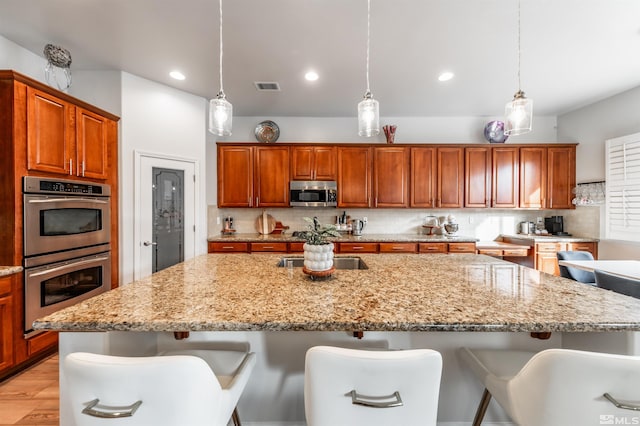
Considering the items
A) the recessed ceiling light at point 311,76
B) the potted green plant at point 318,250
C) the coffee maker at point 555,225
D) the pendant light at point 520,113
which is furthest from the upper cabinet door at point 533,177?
the potted green plant at point 318,250

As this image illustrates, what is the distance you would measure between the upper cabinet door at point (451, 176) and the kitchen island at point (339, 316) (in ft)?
8.14

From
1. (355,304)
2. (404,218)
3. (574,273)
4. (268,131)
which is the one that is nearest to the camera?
(355,304)

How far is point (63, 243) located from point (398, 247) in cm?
370

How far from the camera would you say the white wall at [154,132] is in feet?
10.4

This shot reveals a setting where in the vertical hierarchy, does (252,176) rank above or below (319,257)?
above

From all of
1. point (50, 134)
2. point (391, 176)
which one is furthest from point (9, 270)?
point (391, 176)

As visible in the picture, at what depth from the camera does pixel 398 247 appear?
3930mm

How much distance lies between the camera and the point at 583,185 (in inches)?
160

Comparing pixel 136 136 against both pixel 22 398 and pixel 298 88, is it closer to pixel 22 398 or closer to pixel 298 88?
pixel 298 88

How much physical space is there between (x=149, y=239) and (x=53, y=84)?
1887mm

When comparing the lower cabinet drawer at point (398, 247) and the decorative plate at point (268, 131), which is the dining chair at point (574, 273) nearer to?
the lower cabinet drawer at point (398, 247)

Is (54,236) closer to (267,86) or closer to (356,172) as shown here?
(267,86)

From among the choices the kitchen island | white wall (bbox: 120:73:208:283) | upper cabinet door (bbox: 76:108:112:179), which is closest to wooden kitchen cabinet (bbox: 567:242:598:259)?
the kitchen island

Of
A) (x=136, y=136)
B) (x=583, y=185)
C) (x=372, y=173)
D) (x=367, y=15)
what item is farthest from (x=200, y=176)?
(x=583, y=185)
